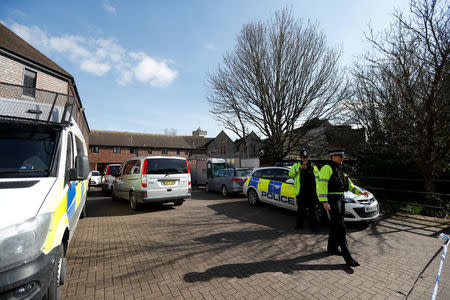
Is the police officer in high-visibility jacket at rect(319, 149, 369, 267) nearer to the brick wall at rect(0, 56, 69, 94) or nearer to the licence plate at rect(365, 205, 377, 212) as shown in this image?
the licence plate at rect(365, 205, 377, 212)

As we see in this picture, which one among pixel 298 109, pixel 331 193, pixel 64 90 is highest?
pixel 64 90

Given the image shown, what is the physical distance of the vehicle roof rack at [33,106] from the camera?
2.90m

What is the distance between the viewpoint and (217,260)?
370cm

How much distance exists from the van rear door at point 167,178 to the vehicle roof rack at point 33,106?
4015 millimetres

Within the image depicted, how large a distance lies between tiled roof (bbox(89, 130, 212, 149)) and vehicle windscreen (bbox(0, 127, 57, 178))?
Result: 37.6 metres

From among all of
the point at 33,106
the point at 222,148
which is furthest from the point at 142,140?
the point at 33,106

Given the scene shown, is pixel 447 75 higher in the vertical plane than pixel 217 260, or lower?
higher

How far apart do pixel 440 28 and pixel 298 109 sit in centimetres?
717

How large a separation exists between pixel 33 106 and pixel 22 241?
2.18m

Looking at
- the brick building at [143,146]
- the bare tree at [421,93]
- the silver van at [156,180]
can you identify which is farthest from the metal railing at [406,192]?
the brick building at [143,146]

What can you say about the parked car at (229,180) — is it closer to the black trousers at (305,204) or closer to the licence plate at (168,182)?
the licence plate at (168,182)

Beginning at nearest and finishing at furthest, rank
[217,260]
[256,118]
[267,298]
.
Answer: [267,298] < [217,260] < [256,118]

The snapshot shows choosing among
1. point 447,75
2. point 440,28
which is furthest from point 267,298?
point 440,28

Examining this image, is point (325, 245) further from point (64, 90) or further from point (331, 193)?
point (64, 90)
